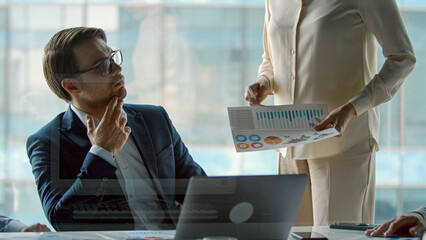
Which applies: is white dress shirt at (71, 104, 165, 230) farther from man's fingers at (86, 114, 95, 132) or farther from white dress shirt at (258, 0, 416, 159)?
white dress shirt at (258, 0, 416, 159)

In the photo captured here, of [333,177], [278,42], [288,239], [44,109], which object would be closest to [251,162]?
[333,177]

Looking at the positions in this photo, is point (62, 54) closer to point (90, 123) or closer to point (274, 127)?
point (90, 123)

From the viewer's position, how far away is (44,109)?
2.11 meters

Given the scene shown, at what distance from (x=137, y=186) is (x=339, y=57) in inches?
37.8

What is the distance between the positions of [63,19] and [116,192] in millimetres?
809

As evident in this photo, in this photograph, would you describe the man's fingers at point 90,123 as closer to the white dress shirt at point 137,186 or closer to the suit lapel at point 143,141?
the white dress shirt at point 137,186

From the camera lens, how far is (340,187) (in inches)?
75.3

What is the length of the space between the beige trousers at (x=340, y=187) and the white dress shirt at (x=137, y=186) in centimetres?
58

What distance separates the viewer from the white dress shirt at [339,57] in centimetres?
183

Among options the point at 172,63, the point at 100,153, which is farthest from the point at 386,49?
the point at 100,153

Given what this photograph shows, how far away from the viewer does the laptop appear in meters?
1.22

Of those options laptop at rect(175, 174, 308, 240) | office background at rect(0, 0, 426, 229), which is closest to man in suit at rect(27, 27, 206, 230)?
office background at rect(0, 0, 426, 229)

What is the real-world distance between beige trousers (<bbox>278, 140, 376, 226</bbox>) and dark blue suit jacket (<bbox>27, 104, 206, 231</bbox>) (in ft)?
1.53

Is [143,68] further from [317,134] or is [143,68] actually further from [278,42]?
[317,134]
